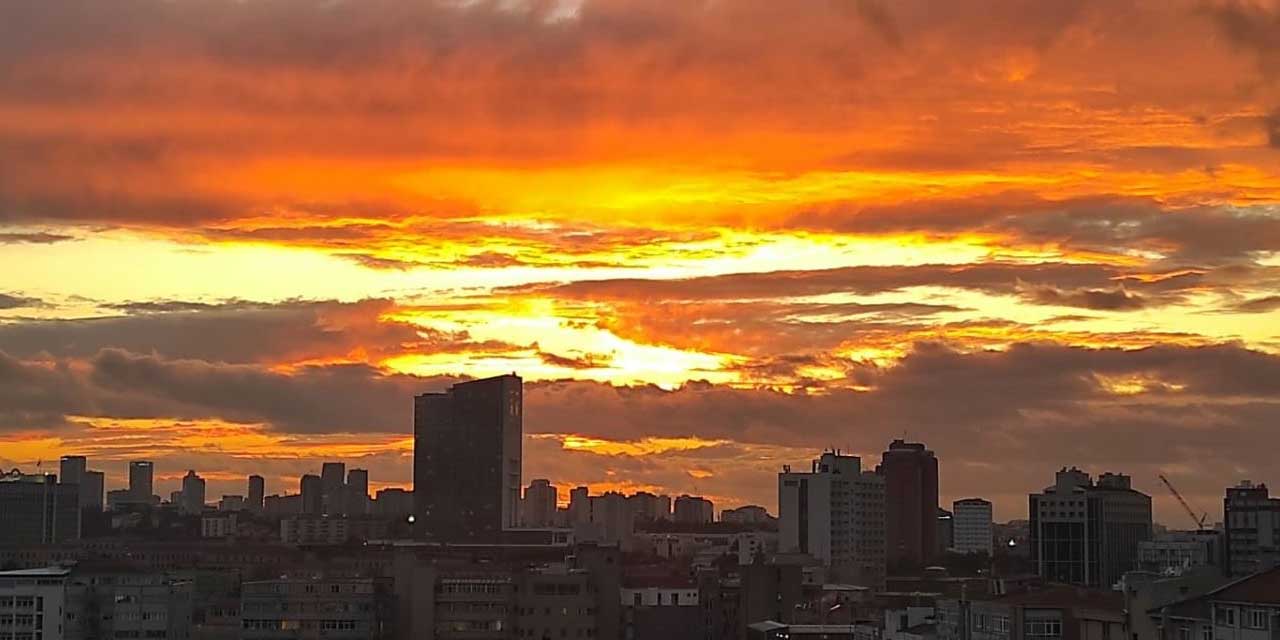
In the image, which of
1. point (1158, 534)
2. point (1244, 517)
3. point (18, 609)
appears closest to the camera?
point (1244, 517)

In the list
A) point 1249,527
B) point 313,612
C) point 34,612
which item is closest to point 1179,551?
point 1249,527

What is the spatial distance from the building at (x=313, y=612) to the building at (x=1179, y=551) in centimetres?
4563

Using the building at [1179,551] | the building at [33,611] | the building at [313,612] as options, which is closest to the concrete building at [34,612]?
the building at [33,611]

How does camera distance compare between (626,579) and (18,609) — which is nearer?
(18,609)

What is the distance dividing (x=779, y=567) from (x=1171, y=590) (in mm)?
81623

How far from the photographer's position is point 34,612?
132250mm

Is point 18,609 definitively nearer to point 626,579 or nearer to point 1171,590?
point 626,579

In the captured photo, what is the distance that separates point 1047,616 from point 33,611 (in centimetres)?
7512

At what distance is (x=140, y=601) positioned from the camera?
455ft

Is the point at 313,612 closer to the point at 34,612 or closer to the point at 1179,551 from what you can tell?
the point at 34,612

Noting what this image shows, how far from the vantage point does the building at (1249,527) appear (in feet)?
365

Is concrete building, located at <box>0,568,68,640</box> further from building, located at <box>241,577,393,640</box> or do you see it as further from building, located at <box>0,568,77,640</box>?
building, located at <box>241,577,393,640</box>

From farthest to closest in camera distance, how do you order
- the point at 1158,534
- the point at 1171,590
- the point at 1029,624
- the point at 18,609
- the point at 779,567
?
the point at 1158,534
the point at 779,567
the point at 18,609
the point at 1029,624
the point at 1171,590

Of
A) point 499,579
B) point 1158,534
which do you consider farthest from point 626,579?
point 1158,534
